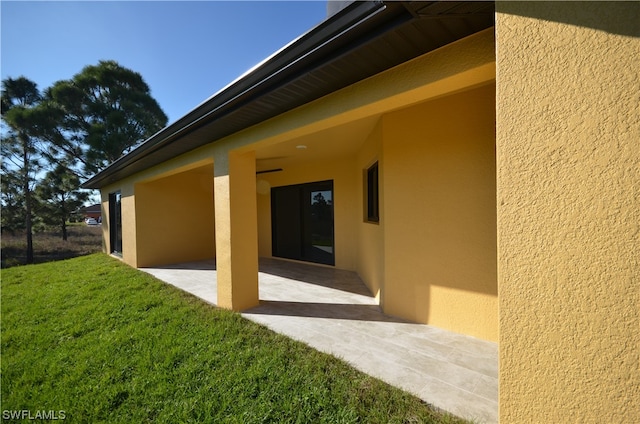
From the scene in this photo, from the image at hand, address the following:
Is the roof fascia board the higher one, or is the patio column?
the roof fascia board

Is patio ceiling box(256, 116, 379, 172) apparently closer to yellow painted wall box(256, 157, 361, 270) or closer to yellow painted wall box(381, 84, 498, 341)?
yellow painted wall box(256, 157, 361, 270)

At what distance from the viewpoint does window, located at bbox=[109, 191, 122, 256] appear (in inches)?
432

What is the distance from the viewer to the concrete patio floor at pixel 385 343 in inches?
96.9

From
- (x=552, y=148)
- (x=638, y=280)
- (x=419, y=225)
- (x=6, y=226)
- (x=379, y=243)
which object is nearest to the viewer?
(x=638, y=280)

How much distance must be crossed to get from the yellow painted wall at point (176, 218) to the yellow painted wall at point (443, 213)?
6.69 metres

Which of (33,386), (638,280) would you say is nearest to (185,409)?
(33,386)

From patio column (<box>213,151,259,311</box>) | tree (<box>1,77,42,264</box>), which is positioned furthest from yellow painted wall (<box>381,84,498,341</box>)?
tree (<box>1,77,42,264</box>)

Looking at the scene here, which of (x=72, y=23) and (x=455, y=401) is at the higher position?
(x=72, y=23)

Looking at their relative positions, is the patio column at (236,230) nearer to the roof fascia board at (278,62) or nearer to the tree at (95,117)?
the roof fascia board at (278,62)

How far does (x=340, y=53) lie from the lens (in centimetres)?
229

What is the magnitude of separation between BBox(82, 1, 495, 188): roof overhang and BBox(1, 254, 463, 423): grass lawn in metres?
3.24

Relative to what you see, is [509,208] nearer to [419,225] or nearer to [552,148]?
[552,148]

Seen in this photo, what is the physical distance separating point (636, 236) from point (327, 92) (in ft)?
9.12

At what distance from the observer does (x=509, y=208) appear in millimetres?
1431
